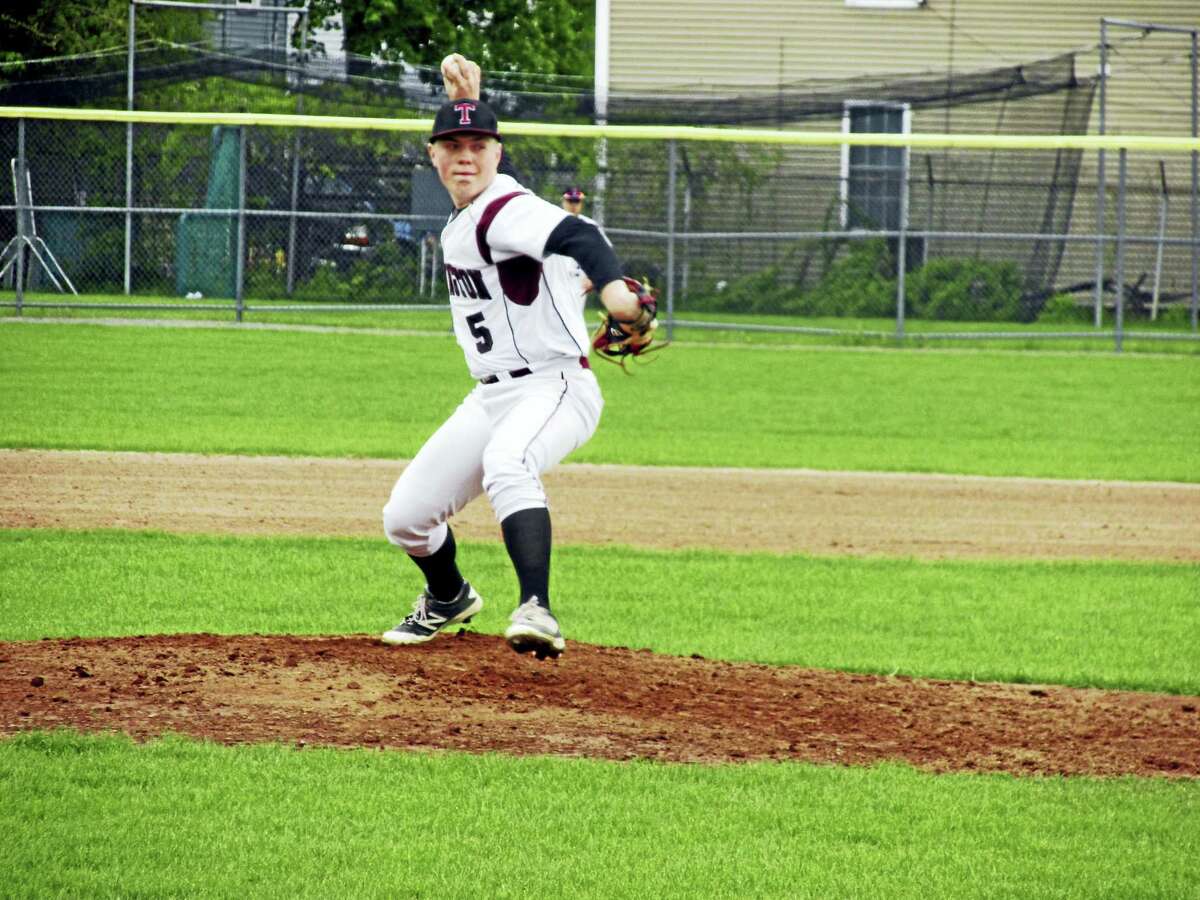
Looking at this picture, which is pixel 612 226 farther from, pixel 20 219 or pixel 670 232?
pixel 20 219

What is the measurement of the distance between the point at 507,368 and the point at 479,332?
0.50ft

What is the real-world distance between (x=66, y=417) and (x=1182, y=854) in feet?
34.1

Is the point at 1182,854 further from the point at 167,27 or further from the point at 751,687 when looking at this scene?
the point at 167,27

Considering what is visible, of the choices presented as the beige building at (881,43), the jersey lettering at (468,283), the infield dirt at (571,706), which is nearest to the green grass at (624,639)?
the infield dirt at (571,706)

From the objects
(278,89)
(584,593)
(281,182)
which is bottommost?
(584,593)

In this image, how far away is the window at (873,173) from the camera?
21.0m

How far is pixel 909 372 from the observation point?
17922 mm

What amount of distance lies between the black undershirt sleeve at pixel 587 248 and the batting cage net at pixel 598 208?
12.9 metres

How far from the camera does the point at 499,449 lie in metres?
5.34

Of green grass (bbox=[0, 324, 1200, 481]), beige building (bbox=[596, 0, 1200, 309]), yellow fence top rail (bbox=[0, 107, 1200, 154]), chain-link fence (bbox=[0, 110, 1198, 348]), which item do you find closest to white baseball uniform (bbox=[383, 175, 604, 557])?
green grass (bbox=[0, 324, 1200, 481])

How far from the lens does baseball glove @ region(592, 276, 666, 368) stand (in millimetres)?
4930

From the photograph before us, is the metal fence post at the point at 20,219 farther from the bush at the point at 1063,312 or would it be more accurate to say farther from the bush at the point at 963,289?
the bush at the point at 1063,312

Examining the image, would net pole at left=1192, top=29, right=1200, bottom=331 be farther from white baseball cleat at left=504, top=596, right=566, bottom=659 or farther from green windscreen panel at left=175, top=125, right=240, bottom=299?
white baseball cleat at left=504, top=596, right=566, bottom=659

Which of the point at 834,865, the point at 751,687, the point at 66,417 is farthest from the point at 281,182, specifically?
the point at 834,865
